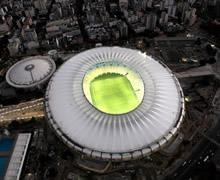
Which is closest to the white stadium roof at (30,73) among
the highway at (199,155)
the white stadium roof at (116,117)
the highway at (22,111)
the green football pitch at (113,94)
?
the highway at (22,111)

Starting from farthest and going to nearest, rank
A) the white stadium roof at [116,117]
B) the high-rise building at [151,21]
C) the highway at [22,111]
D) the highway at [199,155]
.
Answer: the high-rise building at [151,21]
the highway at [22,111]
the highway at [199,155]
the white stadium roof at [116,117]

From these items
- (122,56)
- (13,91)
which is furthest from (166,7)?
(13,91)

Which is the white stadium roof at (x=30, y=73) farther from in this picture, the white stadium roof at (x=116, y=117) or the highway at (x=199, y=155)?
the highway at (x=199, y=155)

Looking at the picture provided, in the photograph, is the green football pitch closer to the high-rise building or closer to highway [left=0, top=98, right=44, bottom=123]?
highway [left=0, top=98, right=44, bottom=123]

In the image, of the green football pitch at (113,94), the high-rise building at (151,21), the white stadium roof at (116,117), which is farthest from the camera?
the high-rise building at (151,21)

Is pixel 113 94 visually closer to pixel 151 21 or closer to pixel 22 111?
pixel 22 111

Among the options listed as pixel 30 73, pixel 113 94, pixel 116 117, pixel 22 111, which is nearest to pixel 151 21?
pixel 113 94

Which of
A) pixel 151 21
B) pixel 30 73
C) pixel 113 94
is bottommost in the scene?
pixel 30 73
